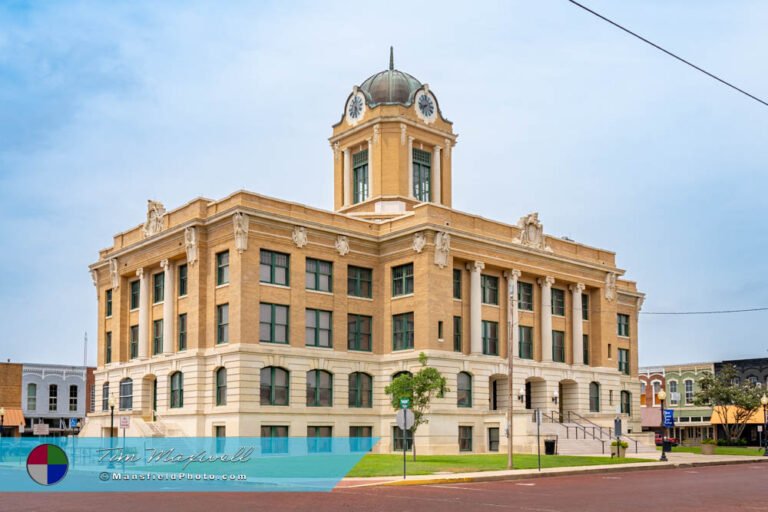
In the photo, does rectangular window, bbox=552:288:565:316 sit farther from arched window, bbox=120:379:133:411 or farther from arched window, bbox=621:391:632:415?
arched window, bbox=120:379:133:411

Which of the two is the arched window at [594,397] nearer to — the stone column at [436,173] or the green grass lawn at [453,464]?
the green grass lawn at [453,464]

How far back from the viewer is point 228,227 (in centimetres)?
5250

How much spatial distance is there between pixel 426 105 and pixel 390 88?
3009 mm

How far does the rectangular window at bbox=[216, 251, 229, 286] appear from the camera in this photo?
52969mm

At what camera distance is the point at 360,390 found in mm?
57062

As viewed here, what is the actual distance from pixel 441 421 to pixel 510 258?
1249 centimetres

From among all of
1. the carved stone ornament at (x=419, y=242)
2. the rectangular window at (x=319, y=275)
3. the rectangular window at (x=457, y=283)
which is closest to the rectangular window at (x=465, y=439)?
the rectangular window at (x=457, y=283)

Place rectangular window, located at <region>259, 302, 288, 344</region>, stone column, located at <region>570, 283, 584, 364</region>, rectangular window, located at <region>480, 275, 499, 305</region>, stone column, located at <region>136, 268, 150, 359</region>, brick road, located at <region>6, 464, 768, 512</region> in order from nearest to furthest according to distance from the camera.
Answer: brick road, located at <region>6, 464, 768, 512</region> < rectangular window, located at <region>259, 302, 288, 344</region> < stone column, located at <region>136, 268, 150, 359</region> < rectangular window, located at <region>480, 275, 499, 305</region> < stone column, located at <region>570, 283, 584, 364</region>

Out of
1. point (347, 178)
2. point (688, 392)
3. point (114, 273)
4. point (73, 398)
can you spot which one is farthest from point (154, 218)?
point (688, 392)

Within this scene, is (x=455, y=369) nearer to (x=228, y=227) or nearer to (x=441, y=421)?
(x=441, y=421)

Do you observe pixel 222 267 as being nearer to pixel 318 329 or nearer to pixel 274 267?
pixel 274 267

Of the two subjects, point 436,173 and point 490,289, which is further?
point 436,173

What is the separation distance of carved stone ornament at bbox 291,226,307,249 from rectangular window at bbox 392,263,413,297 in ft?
22.5

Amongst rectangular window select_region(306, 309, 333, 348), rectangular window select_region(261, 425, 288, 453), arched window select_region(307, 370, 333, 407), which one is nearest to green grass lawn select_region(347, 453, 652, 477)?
arched window select_region(307, 370, 333, 407)
